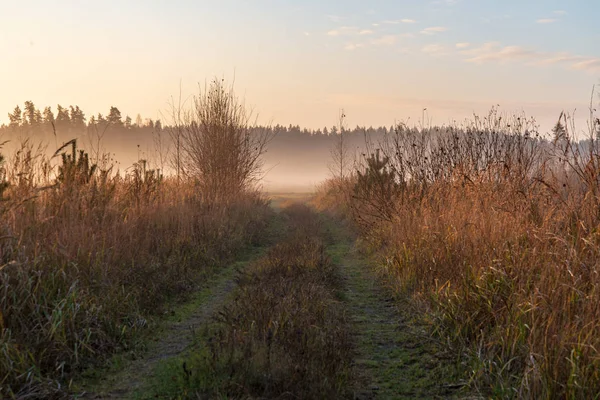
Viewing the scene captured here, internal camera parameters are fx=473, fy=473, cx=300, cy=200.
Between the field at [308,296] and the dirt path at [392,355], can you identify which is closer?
the field at [308,296]

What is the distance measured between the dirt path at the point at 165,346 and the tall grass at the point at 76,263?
0.28 metres

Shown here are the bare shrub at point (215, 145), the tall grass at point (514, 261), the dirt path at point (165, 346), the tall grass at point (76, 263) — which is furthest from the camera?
the bare shrub at point (215, 145)

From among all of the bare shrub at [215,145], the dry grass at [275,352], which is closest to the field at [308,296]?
the dry grass at [275,352]

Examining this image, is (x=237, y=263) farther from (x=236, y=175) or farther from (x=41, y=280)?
(x=236, y=175)

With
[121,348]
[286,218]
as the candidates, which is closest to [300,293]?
[121,348]

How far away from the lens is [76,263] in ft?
18.6

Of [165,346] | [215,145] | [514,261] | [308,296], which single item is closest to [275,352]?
[165,346]

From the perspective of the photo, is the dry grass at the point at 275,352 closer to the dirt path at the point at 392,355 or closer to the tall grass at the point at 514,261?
the dirt path at the point at 392,355

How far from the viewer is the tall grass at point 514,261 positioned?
3.63m

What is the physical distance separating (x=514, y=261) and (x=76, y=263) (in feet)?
16.3

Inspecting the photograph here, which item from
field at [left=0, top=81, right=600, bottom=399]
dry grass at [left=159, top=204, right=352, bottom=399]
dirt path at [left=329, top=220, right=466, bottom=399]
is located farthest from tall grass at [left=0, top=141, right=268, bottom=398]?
dirt path at [left=329, top=220, right=466, bottom=399]

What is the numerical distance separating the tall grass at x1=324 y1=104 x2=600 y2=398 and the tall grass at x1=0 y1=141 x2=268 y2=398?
3.58 meters

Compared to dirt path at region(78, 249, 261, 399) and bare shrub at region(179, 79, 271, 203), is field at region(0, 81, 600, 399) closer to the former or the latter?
dirt path at region(78, 249, 261, 399)

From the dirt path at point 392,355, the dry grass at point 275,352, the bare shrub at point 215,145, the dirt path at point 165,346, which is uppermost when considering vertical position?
the bare shrub at point 215,145
